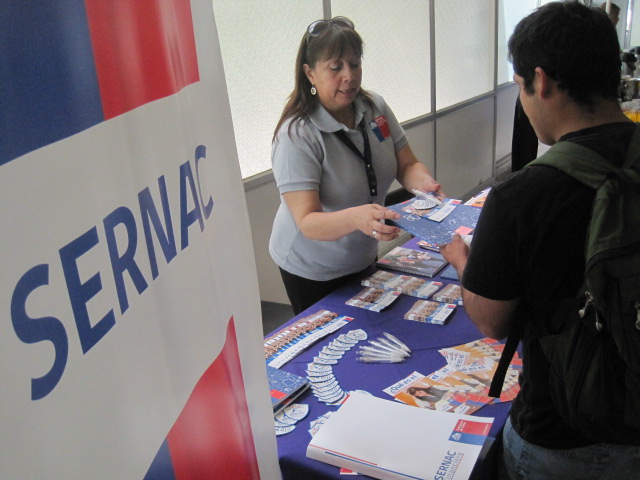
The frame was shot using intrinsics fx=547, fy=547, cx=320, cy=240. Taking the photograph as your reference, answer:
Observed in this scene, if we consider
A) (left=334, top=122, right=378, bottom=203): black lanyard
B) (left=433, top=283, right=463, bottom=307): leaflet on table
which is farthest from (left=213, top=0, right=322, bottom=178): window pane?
(left=433, top=283, right=463, bottom=307): leaflet on table

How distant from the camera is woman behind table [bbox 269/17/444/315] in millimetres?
1735

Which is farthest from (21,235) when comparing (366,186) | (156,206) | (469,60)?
(469,60)

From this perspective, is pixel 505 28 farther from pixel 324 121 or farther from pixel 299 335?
pixel 299 335

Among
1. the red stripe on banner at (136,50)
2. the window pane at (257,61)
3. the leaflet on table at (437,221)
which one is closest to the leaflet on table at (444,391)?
the leaflet on table at (437,221)

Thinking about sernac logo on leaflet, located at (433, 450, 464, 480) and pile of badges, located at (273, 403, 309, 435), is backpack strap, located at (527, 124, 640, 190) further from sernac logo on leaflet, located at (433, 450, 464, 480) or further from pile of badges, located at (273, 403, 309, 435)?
pile of badges, located at (273, 403, 309, 435)

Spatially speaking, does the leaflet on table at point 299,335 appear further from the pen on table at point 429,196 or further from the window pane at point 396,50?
the window pane at point 396,50

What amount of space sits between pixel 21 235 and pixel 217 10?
103 inches

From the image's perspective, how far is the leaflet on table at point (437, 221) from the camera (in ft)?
5.23

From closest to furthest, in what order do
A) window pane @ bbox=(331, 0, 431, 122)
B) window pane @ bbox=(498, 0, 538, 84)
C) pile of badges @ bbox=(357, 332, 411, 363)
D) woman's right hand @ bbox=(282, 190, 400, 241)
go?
pile of badges @ bbox=(357, 332, 411, 363) → woman's right hand @ bbox=(282, 190, 400, 241) → window pane @ bbox=(331, 0, 431, 122) → window pane @ bbox=(498, 0, 538, 84)

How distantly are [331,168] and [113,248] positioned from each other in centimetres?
138

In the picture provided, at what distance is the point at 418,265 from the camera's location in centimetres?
206

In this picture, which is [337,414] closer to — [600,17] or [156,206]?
[156,206]

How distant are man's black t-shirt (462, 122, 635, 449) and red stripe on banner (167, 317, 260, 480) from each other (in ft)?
1.63

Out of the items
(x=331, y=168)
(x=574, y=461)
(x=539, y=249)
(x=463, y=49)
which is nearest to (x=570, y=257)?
(x=539, y=249)
